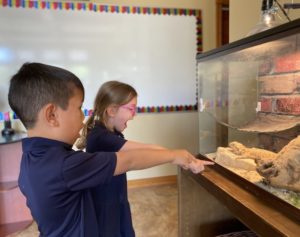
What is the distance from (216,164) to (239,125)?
0.70 ft

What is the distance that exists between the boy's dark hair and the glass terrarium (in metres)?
0.71

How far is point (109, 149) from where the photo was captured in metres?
1.23

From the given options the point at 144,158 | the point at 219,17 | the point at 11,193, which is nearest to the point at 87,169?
the point at 144,158

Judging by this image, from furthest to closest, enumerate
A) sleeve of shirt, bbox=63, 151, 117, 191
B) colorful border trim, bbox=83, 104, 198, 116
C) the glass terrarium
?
colorful border trim, bbox=83, 104, 198, 116 → the glass terrarium → sleeve of shirt, bbox=63, 151, 117, 191

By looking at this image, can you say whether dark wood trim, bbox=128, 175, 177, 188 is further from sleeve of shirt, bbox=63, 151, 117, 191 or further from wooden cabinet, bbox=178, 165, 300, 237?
sleeve of shirt, bbox=63, 151, 117, 191

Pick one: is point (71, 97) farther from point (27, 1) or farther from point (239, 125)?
point (27, 1)

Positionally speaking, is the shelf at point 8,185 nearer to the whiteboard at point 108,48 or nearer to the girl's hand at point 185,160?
the whiteboard at point 108,48

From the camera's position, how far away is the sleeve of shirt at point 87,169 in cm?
79

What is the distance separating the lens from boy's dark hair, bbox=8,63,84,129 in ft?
2.68

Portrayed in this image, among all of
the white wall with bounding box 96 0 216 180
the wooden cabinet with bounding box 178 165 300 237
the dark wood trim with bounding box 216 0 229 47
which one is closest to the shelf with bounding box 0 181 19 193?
the white wall with bounding box 96 0 216 180

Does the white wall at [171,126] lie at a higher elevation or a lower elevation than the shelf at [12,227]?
higher

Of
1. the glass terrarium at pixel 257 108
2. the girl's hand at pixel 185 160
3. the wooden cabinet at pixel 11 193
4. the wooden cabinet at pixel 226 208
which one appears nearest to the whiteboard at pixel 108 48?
the wooden cabinet at pixel 11 193

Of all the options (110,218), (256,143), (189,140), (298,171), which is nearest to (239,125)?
(256,143)

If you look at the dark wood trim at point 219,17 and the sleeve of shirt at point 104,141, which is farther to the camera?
the dark wood trim at point 219,17
